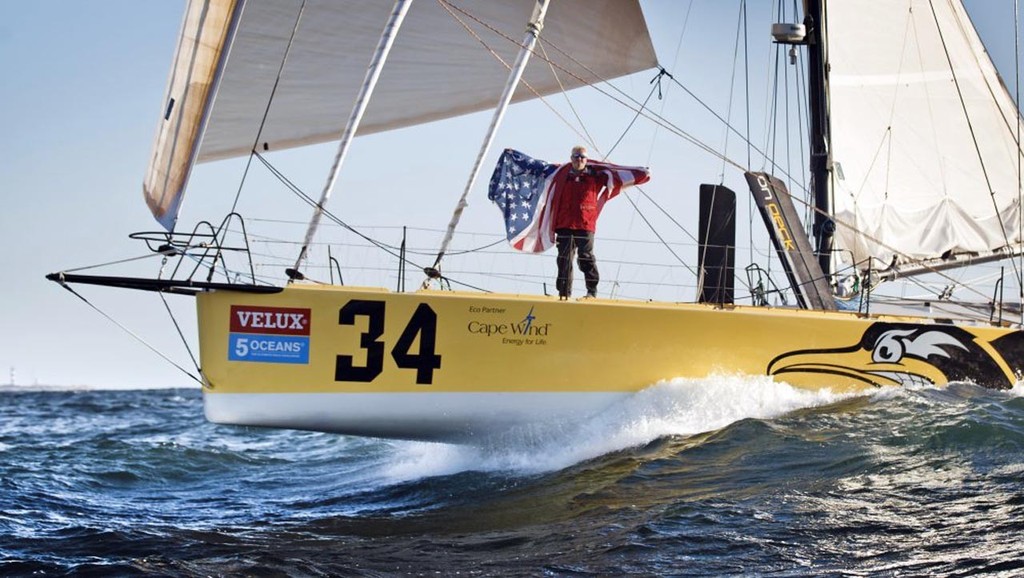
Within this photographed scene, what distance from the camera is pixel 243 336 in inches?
321

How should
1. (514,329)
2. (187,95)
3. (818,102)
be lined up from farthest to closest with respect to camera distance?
(818,102)
(514,329)
(187,95)

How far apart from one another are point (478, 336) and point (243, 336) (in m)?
1.76

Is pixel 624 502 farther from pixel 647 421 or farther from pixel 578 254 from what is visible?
pixel 578 254

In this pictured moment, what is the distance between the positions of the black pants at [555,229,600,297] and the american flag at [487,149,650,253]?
0.27 metres

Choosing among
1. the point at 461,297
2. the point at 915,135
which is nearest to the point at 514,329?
the point at 461,297

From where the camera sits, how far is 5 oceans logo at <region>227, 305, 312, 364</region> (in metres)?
8.15

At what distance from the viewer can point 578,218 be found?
905 cm

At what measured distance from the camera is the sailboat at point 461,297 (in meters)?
8.20

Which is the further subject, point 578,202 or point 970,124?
point 970,124

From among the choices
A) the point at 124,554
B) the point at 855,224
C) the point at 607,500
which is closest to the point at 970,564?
the point at 607,500

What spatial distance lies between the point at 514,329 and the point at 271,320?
1840 mm

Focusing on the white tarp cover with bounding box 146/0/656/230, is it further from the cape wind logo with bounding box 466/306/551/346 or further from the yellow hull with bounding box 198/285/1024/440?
the cape wind logo with bounding box 466/306/551/346

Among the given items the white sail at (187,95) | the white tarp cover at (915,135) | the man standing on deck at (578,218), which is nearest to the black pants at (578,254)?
the man standing on deck at (578,218)

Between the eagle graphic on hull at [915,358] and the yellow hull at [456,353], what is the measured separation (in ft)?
0.14
